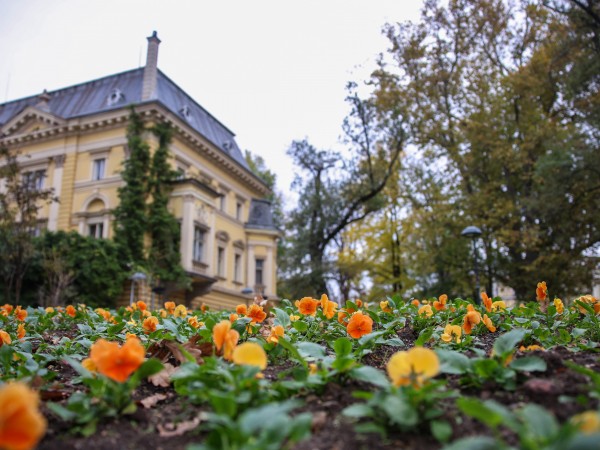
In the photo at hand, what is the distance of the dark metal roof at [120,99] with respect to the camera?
29297 mm

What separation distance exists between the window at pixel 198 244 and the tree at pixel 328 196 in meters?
5.14

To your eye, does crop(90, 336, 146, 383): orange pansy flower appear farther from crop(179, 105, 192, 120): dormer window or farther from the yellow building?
crop(179, 105, 192, 120): dormer window

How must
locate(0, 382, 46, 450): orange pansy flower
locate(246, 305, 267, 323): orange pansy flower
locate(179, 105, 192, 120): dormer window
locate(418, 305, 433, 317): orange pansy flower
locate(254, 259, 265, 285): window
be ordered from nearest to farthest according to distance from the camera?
locate(0, 382, 46, 450): orange pansy flower < locate(246, 305, 267, 323): orange pansy flower < locate(418, 305, 433, 317): orange pansy flower < locate(179, 105, 192, 120): dormer window < locate(254, 259, 265, 285): window

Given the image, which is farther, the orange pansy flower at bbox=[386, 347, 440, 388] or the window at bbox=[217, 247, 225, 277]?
the window at bbox=[217, 247, 225, 277]

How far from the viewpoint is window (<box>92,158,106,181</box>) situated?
28000 millimetres

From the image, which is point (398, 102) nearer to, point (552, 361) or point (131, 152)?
point (131, 152)

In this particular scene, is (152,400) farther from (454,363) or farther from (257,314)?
(454,363)

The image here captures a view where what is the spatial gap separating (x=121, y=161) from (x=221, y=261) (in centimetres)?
902

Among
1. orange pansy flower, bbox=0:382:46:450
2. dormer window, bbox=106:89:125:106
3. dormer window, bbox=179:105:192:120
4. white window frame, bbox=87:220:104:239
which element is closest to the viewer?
orange pansy flower, bbox=0:382:46:450

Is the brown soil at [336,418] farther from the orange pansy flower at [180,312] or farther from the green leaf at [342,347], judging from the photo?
the orange pansy flower at [180,312]

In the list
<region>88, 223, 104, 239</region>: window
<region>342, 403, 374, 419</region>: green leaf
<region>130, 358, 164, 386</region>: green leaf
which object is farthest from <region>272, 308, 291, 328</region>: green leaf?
<region>88, 223, 104, 239</region>: window

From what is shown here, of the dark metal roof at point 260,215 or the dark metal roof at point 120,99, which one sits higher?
the dark metal roof at point 120,99

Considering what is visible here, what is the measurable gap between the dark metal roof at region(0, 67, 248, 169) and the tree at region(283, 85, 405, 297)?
7.23 metres

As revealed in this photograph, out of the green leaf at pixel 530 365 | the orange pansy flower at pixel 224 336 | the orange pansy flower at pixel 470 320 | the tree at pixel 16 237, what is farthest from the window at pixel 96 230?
the green leaf at pixel 530 365
